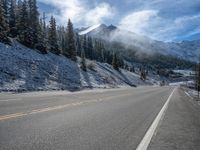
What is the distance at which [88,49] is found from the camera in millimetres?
136250

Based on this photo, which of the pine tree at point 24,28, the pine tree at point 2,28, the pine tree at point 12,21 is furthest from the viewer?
the pine tree at point 12,21

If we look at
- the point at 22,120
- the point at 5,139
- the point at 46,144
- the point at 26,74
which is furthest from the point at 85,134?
the point at 26,74

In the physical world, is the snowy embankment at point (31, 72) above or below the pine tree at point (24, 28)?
below

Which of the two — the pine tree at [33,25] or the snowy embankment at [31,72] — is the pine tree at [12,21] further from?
the snowy embankment at [31,72]

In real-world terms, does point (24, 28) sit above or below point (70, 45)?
above

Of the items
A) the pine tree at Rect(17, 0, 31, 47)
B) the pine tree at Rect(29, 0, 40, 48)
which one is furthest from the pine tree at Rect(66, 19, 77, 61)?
the pine tree at Rect(17, 0, 31, 47)

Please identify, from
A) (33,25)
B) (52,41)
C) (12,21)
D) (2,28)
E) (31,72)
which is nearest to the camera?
(31,72)

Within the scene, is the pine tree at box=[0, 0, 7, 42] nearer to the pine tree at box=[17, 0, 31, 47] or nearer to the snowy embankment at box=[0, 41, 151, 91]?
the snowy embankment at box=[0, 41, 151, 91]

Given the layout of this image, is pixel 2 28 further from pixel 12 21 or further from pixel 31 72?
pixel 12 21

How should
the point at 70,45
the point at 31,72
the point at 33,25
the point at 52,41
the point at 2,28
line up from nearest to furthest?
1. the point at 31,72
2. the point at 2,28
3. the point at 33,25
4. the point at 52,41
5. the point at 70,45

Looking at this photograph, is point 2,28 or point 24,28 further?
point 24,28

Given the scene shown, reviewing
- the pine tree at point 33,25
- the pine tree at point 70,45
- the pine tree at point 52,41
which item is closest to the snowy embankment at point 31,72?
the pine tree at point 33,25

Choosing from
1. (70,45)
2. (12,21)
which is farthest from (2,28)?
(70,45)

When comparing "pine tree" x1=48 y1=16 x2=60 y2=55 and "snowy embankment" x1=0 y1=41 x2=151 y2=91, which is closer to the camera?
"snowy embankment" x1=0 y1=41 x2=151 y2=91
